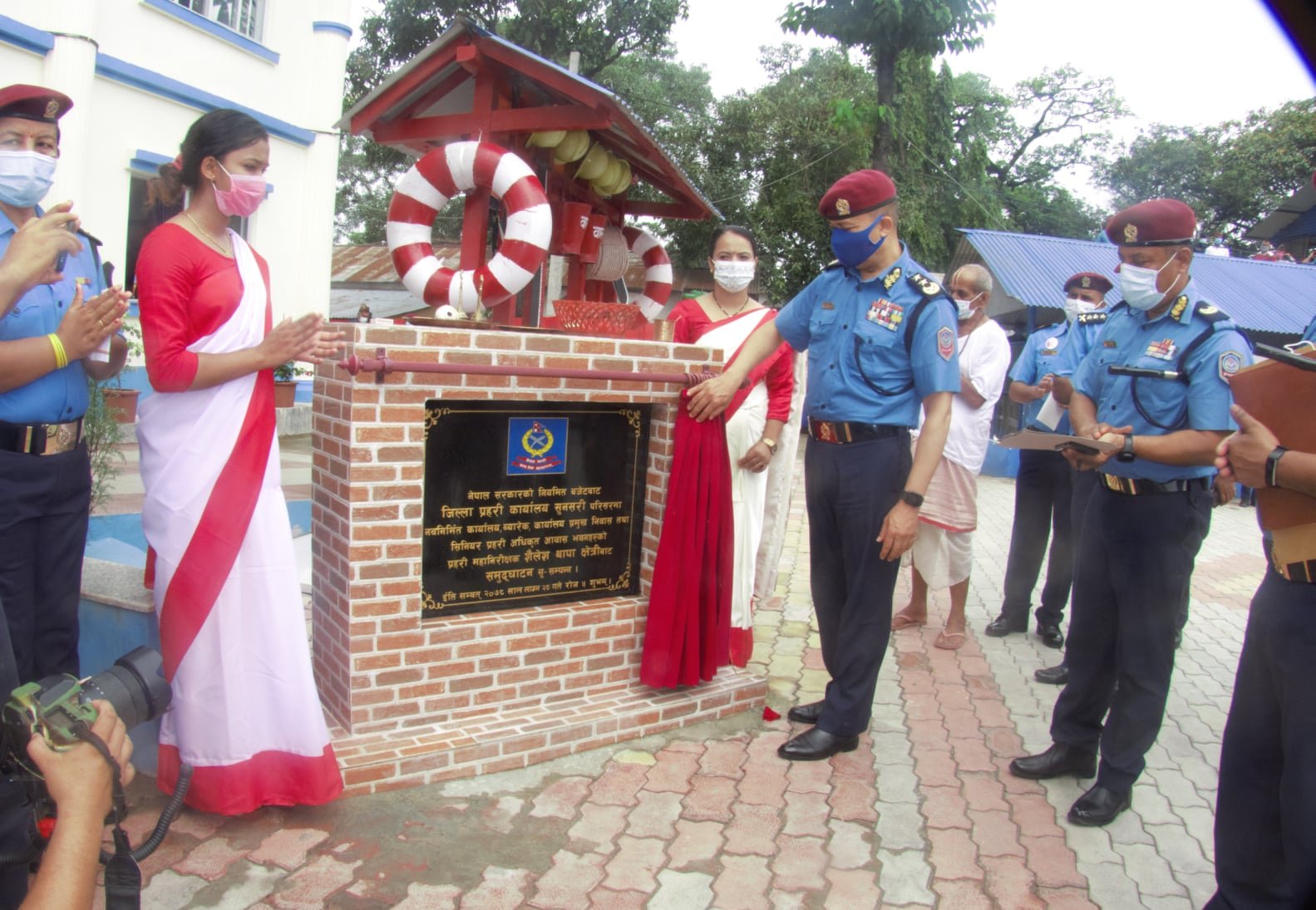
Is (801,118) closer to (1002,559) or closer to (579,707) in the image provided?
(1002,559)

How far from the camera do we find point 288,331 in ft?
8.52

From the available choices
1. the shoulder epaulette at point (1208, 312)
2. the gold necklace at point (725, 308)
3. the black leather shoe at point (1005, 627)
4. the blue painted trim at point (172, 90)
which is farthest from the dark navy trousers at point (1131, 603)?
the blue painted trim at point (172, 90)

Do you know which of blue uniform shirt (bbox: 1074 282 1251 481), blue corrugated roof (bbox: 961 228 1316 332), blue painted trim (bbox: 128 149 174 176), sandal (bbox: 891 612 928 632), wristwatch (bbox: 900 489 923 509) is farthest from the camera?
blue corrugated roof (bbox: 961 228 1316 332)

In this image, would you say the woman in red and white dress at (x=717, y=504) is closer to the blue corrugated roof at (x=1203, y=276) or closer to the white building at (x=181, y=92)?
the white building at (x=181, y=92)

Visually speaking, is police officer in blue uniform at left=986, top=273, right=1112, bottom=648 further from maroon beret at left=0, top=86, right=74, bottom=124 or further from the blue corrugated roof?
the blue corrugated roof

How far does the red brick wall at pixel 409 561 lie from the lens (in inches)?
117

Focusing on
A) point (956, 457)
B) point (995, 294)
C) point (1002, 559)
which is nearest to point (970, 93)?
point (995, 294)

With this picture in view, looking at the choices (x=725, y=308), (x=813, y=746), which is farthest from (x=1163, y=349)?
(x=725, y=308)

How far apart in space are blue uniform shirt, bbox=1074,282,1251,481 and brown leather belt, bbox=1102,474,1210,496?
14mm

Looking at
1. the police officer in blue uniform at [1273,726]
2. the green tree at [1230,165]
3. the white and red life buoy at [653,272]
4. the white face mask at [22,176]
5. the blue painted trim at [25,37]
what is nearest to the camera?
the police officer in blue uniform at [1273,726]

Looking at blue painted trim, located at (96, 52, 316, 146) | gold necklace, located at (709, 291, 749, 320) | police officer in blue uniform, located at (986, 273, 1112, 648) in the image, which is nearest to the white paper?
police officer in blue uniform, located at (986, 273, 1112, 648)

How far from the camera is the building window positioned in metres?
10.5

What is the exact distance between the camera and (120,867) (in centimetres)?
134

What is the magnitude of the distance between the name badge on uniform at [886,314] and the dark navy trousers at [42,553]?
2.48m
